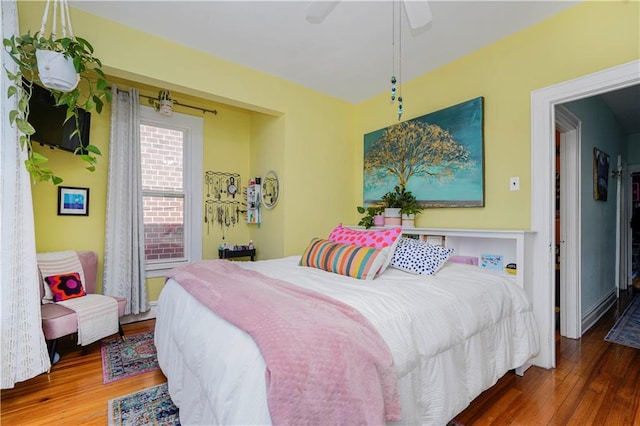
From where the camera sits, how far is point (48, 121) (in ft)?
7.77

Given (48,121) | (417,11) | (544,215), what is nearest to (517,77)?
(544,215)

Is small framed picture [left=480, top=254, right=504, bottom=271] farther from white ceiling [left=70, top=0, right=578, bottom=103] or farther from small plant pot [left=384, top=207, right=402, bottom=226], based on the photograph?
white ceiling [left=70, top=0, right=578, bottom=103]

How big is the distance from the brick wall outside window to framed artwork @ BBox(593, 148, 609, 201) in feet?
16.1

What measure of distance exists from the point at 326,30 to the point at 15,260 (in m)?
2.70

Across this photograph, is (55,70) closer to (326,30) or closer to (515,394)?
(326,30)

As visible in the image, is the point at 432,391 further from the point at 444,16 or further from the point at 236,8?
the point at 236,8

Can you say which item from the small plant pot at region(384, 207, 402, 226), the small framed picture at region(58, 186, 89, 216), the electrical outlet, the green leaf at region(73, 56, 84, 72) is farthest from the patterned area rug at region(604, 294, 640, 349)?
the small framed picture at region(58, 186, 89, 216)

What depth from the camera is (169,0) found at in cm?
212

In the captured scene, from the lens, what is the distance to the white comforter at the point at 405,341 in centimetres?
100

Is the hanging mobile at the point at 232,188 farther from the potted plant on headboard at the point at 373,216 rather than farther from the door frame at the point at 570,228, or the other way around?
the door frame at the point at 570,228

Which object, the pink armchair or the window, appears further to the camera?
the window

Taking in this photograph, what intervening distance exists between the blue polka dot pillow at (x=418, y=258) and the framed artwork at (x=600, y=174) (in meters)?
2.62

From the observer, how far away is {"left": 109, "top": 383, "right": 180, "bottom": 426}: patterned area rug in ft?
5.26

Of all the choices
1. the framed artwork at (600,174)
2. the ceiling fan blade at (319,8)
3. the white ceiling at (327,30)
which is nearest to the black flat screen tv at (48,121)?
the white ceiling at (327,30)
